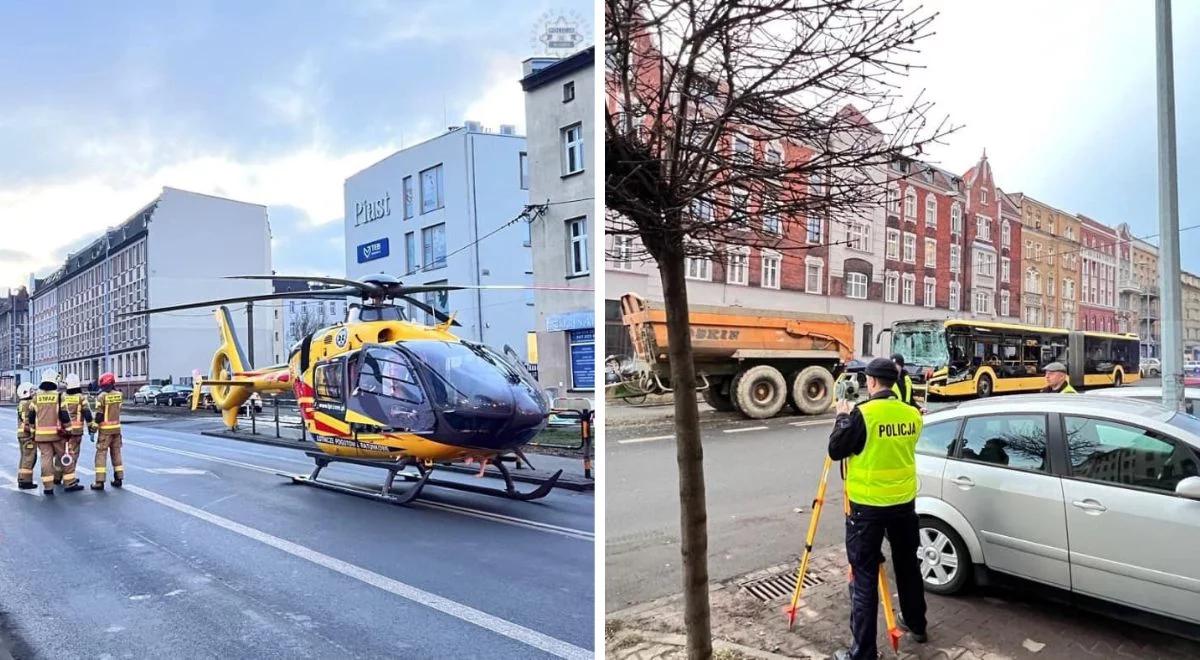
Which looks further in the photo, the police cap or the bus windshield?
the bus windshield

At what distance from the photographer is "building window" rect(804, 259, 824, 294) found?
2387 millimetres

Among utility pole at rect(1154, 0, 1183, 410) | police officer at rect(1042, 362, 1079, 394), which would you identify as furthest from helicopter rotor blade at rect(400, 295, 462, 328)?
police officer at rect(1042, 362, 1079, 394)

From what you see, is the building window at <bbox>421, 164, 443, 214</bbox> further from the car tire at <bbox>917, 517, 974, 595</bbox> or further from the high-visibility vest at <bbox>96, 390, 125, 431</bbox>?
the car tire at <bbox>917, 517, 974, 595</bbox>

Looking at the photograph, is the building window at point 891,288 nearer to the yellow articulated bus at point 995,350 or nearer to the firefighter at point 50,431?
the yellow articulated bus at point 995,350

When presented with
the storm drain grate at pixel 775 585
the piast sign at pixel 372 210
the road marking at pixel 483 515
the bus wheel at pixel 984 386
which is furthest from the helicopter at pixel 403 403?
the bus wheel at pixel 984 386

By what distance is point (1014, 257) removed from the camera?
2605 millimetres

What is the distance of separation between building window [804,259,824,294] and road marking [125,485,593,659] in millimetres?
1379

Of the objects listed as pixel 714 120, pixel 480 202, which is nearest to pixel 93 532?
pixel 480 202

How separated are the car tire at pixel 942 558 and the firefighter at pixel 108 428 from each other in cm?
240

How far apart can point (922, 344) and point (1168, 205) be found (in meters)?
1.08

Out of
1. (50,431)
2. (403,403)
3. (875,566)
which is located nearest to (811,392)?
(875,566)

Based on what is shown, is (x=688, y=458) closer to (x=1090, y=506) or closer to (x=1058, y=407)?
(x=1090, y=506)

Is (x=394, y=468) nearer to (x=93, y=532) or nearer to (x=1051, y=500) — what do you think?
(x=93, y=532)

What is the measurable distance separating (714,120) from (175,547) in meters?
1.98
